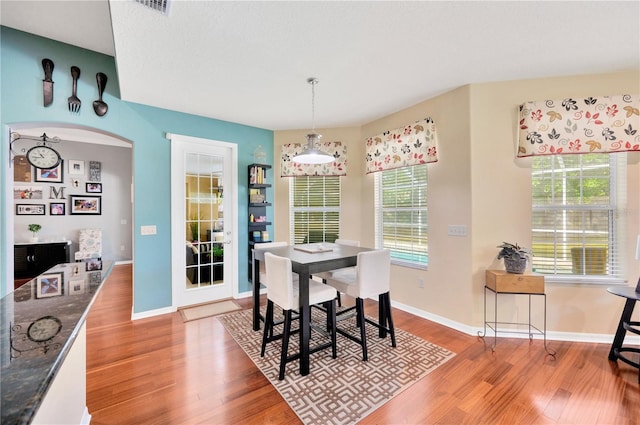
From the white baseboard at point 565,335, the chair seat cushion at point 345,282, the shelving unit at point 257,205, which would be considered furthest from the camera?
the shelving unit at point 257,205

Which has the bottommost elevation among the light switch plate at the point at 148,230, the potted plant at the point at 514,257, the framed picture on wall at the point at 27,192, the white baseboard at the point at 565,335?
the white baseboard at the point at 565,335

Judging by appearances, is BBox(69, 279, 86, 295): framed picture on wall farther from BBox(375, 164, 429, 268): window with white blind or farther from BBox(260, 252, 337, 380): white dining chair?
BBox(375, 164, 429, 268): window with white blind

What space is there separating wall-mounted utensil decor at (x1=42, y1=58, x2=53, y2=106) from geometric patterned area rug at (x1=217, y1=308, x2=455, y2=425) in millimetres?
2985

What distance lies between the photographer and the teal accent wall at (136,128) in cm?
259

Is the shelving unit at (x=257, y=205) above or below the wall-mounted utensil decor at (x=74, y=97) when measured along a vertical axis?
below

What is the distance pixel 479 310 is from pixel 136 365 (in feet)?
10.9

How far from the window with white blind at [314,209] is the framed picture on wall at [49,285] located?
3133 millimetres

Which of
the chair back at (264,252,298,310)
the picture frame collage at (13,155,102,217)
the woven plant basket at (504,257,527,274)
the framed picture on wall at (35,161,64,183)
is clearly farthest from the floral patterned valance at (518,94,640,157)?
the framed picture on wall at (35,161,64,183)

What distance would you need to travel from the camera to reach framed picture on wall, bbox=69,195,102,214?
19.4ft

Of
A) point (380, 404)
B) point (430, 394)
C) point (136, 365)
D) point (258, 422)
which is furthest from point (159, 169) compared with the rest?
point (430, 394)

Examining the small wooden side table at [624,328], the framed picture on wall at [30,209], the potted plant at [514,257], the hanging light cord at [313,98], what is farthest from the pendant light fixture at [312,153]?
the framed picture on wall at [30,209]

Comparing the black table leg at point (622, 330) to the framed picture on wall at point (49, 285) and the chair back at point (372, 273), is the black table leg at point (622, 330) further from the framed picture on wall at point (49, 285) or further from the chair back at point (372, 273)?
the framed picture on wall at point (49, 285)

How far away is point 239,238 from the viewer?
4.12 metres

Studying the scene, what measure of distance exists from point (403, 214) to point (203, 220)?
2818 mm
